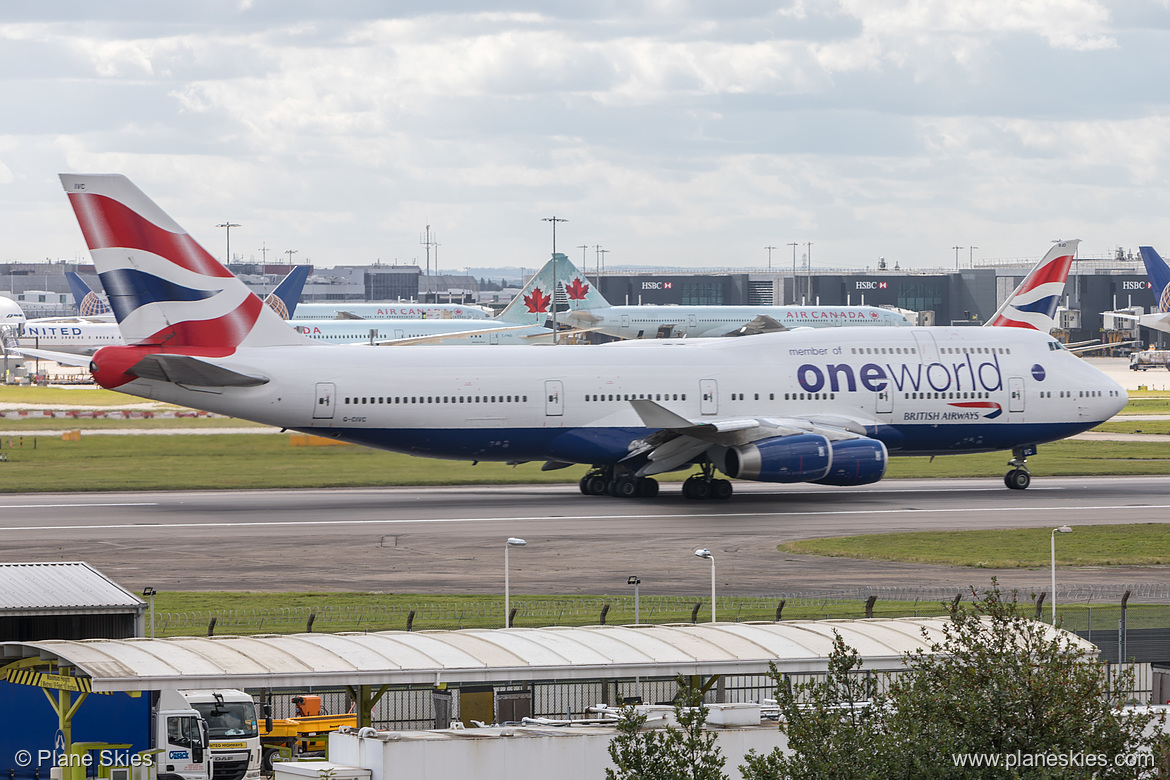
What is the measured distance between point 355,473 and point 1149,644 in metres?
38.6

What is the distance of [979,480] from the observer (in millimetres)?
59406

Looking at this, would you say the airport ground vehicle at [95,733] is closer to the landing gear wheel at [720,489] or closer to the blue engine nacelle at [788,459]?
the blue engine nacelle at [788,459]

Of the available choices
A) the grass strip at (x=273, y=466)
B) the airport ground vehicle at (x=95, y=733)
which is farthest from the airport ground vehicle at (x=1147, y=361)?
the airport ground vehicle at (x=95, y=733)

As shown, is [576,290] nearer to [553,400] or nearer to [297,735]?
[553,400]

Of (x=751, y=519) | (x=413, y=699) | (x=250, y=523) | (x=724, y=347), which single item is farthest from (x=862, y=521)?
(x=413, y=699)

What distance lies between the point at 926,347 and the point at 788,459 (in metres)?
8.54

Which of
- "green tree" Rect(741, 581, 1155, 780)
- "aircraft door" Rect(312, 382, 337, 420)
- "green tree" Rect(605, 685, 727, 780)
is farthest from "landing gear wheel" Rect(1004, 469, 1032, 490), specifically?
"green tree" Rect(605, 685, 727, 780)

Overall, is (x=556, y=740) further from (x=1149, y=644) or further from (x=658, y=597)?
(x=658, y=597)

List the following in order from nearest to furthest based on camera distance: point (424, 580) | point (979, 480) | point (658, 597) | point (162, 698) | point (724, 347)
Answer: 1. point (162, 698)
2. point (658, 597)
3. point (424, 580)
4. point (724, 347)
5. point (979, 480)

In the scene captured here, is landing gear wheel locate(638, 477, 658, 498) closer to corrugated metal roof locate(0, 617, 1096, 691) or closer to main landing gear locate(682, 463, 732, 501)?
main landing gear locate(682, 463, 732, 501)

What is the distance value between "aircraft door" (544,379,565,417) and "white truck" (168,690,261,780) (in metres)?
25.8

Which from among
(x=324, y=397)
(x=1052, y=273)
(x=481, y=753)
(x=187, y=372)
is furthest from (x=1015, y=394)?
(x=481, y=753)

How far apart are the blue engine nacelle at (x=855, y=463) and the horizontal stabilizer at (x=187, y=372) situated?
17999 millimetres

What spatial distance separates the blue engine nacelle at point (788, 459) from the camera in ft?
156
